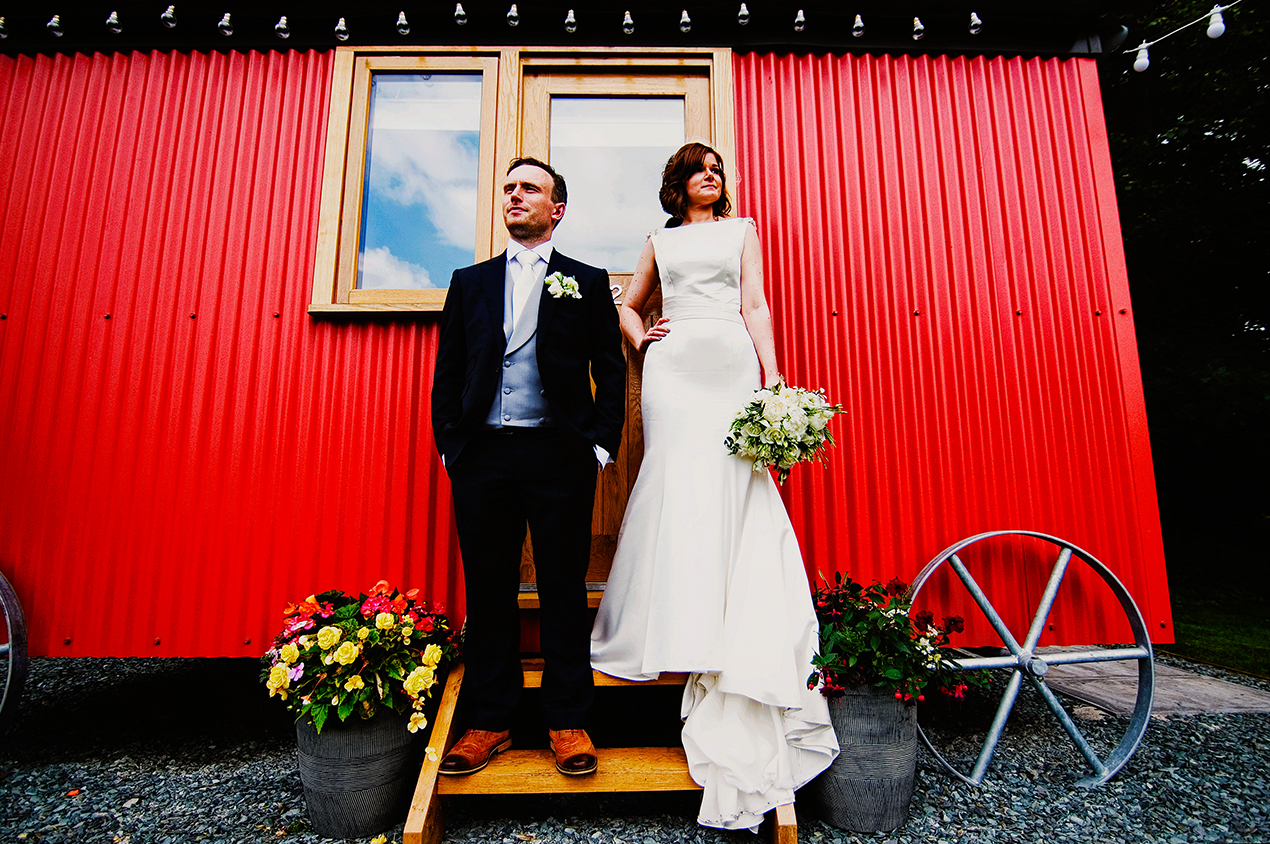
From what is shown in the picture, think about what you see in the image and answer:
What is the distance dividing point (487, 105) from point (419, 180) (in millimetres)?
564

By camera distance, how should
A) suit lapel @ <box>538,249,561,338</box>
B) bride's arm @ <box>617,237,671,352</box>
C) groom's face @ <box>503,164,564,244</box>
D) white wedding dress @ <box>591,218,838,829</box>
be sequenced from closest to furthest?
1. white wedding dress @ <box>591,218,838,829</box>
2. suit lapel @ <box>538,249,561,338</box>
3. groom's face @ <box>503,164,564,244</box>
4. bride's arm @ <box>617,237,671,352</box>

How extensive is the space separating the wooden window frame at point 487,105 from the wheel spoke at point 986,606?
2.46 metres

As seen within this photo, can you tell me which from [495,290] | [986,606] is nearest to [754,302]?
[495,290]

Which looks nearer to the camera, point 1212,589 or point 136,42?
point 136,42

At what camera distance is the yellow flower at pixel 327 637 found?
2164mm

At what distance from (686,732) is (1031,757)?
6.52ft

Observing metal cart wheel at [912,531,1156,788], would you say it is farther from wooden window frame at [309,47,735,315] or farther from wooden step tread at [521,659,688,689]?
wooden window frame at [309,47,735,315]

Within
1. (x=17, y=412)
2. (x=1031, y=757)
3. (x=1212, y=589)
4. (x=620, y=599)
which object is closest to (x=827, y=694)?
(x=620, y=599)

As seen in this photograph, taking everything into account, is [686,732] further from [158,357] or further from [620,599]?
[158,357]

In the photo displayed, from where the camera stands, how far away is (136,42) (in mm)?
3273

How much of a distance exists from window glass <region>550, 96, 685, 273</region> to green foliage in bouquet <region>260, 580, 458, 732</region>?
2160 mm

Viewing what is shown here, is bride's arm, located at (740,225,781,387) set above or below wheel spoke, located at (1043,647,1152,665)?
above

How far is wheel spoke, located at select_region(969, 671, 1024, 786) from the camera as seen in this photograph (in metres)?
2.56

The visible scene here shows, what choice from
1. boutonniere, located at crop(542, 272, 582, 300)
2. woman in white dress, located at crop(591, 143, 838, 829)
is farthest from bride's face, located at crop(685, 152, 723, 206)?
boutonniere, located at crop(542, 272, 582, 300)
